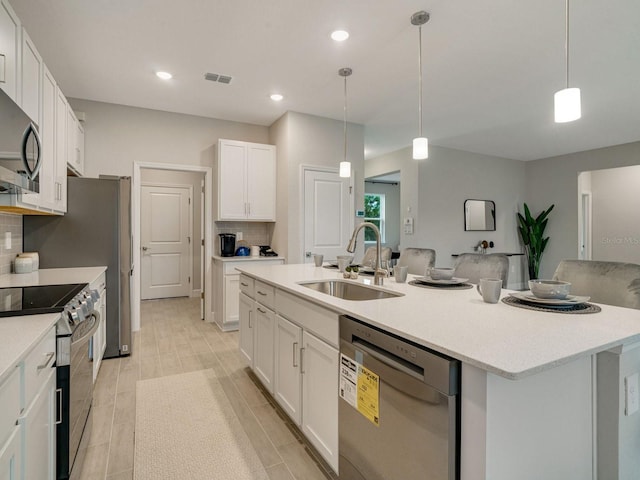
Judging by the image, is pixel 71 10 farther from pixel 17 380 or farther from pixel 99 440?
pixel 99 440

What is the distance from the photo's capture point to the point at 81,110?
12.9ft

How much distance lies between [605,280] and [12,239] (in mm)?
4047

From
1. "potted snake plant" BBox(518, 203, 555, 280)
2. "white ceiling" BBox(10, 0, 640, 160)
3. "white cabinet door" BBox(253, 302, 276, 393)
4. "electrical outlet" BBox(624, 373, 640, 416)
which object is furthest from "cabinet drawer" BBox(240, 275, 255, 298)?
"potted snake plant" BBox(518, 203, 555, 280)

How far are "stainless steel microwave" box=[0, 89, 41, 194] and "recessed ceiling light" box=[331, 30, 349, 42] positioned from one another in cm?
212

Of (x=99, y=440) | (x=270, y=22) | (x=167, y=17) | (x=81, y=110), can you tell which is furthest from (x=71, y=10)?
(x=99, y=440)

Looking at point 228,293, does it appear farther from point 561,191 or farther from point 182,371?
point 561,191

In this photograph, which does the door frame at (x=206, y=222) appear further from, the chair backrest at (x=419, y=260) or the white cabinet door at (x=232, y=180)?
the chair backrest at (x=419, y=260)

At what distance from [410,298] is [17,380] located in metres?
1.54

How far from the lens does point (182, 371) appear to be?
3004 millimetres

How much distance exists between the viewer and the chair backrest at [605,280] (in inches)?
65.3

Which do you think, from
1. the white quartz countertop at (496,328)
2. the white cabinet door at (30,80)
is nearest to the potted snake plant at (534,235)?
the white quartz countertop at (496,328)

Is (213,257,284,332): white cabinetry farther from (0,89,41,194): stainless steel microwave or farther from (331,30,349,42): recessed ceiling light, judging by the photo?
(331,30,349,42): recessed ceiling light

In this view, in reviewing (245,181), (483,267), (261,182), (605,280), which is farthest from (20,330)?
(261,182)

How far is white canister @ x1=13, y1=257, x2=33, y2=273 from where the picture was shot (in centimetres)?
267
